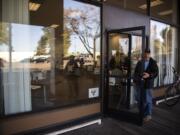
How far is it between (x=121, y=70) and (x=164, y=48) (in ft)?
9.35

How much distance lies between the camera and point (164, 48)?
7078 millimetres

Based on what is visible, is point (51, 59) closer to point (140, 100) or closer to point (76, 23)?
point (76, 23)

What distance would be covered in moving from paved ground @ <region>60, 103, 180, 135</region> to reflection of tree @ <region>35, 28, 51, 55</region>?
160 centimetres

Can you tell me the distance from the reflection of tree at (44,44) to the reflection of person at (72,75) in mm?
580

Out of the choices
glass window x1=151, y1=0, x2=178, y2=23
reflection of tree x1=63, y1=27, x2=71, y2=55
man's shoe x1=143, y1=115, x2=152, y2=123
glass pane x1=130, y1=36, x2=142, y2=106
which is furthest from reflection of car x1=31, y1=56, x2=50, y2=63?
glass window x1=151, y1=0, x2=178, y2=23

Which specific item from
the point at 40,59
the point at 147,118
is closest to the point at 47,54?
the point at 40,59

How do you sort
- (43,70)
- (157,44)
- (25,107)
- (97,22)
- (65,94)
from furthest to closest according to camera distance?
(157,44) → (97,22) → (65,94) → (43,70) → (25,107)

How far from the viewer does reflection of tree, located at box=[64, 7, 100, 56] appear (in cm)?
435

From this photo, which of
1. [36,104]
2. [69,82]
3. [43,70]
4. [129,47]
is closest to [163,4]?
[129,47]

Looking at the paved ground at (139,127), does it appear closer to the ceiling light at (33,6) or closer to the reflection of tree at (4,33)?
the reflection of tree at (4,33)

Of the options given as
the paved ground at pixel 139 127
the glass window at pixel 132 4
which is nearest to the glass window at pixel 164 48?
the glass window at pixel 132 4

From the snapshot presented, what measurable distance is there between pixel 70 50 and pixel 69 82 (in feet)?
2.17

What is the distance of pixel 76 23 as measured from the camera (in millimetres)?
4449

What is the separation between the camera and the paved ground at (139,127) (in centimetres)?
402
